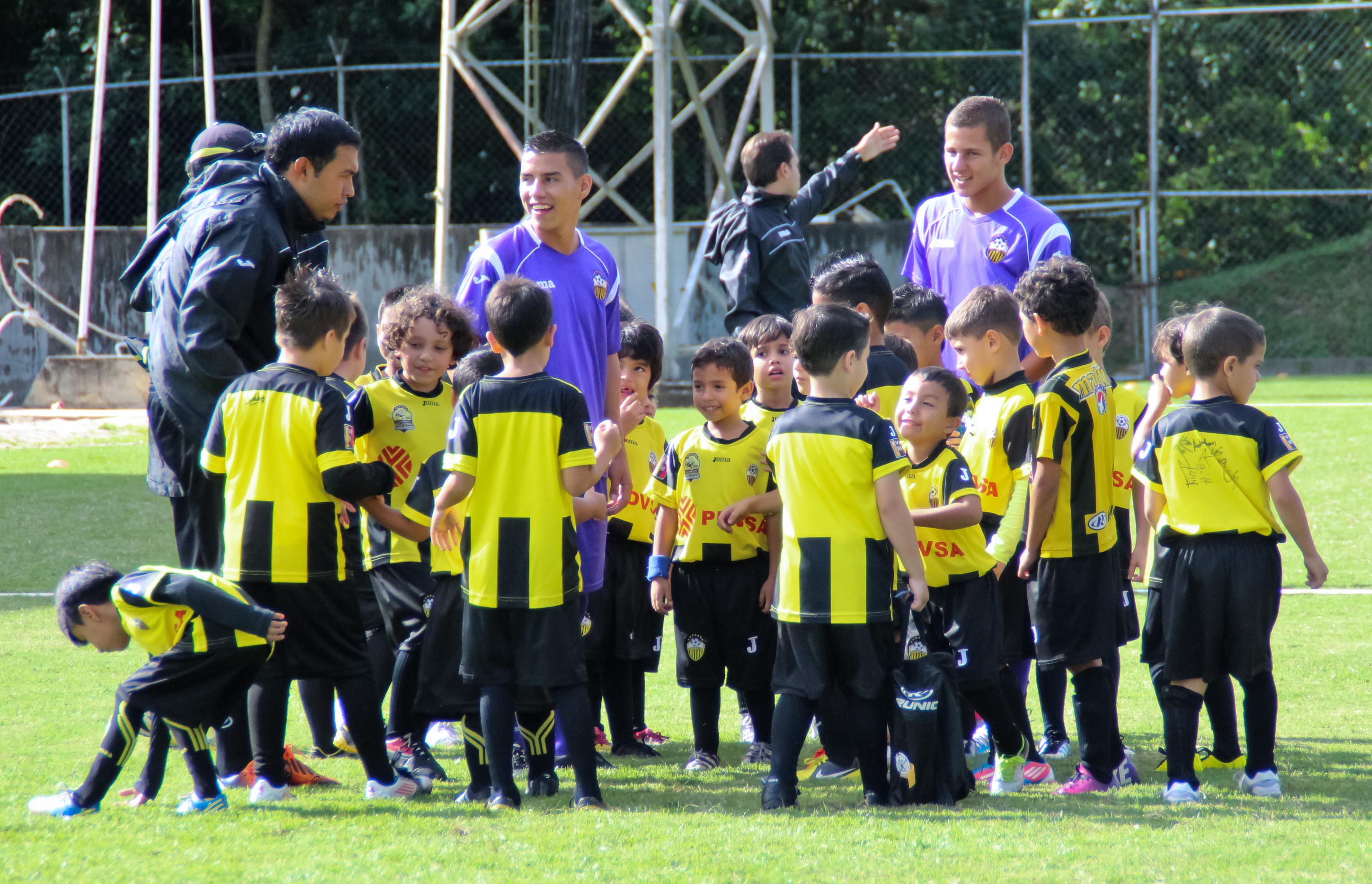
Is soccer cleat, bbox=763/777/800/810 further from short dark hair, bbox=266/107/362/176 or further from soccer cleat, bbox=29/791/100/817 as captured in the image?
short dark hair, bbox=266/107/362/176

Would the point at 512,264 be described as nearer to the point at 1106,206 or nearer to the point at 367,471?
the point at 367,471

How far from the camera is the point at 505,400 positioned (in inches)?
149

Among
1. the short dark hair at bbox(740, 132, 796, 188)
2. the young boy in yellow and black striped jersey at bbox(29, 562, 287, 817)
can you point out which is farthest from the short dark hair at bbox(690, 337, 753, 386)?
the young boy in yellow and black striped jersey at bbox(29, 562, 287, 817)

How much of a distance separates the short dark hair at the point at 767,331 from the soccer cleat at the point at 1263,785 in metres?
1.90

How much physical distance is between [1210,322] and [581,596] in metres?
2.08

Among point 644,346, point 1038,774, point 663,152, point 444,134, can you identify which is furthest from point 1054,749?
point 444,134

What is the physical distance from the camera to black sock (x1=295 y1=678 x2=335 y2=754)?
436cm

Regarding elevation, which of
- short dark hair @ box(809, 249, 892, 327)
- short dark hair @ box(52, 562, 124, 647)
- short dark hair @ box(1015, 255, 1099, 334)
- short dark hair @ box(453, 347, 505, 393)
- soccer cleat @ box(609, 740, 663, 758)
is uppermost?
short dark hair @ box(809, 249, 892, 327)

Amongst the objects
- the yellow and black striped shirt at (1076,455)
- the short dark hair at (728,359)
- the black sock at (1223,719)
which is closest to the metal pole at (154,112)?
the short dark hair at (728,359)

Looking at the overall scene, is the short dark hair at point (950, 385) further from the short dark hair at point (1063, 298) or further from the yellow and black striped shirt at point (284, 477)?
the yellow and black striped shirt at point (284, 477)

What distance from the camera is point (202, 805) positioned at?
3688 millimetres

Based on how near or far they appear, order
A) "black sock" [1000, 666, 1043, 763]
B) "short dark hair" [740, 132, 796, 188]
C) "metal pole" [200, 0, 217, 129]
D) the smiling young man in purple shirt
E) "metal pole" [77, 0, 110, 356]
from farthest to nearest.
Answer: "metal pole" [77, 0, 110, 356]
"metal pole" [200, 0, 217, 129]
"short dark hair" [740, 132, 796, 188]
the smiling young man in purple shirt
"black sock" [1000, 666, 1043, 763]

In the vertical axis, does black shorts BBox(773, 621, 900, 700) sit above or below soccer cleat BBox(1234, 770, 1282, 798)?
above

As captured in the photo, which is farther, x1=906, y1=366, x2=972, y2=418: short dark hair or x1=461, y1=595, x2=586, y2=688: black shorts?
x1=906, y1=366, x2=972, y2=418: short dark hair
